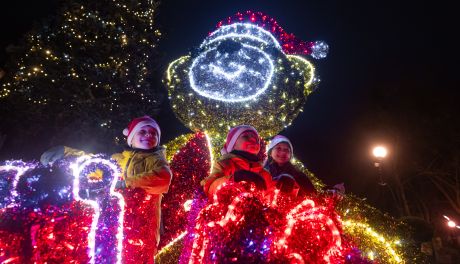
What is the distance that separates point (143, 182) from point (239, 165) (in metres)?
1.05

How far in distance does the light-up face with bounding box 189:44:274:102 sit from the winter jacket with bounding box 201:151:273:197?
1.52 meters

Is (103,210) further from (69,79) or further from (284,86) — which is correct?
(69,79)

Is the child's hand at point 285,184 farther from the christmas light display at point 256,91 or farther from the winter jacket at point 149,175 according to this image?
the winter jacket at point 149,175

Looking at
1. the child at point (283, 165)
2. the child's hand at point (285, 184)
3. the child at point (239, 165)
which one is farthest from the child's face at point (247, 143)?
the child's hand at point (285, 184)

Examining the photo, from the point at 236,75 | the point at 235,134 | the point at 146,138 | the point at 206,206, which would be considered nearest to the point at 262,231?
the point at 206,206

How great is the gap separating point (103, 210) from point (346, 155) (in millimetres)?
15343

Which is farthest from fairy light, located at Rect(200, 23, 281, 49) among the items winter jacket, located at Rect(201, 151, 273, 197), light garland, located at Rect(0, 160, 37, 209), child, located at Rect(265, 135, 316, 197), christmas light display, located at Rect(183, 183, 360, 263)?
christmas light display, located at Rect(183, 183, 360, 263)

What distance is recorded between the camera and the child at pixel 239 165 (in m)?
2.95

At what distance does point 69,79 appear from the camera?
807 cm

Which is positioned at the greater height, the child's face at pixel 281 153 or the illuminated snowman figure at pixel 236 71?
the illuminated snowman figure at pixel 236 71

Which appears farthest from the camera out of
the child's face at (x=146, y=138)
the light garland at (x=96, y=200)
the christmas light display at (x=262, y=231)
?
the child's face at (x=146, y=138)

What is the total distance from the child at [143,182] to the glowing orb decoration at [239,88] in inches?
36.1

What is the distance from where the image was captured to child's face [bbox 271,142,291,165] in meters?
4.53

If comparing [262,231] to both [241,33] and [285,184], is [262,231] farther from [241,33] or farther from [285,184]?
[241,33]
